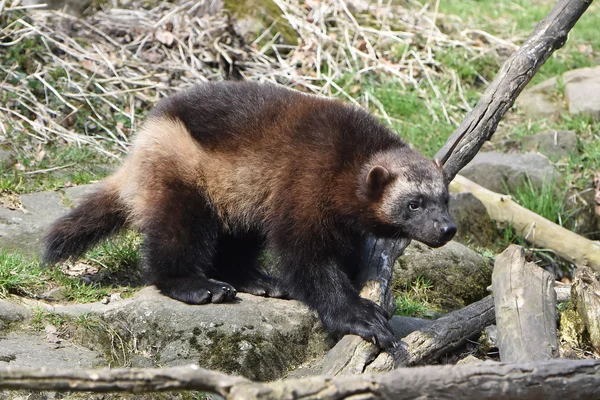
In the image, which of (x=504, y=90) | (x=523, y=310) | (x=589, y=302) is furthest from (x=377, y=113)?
(x=523, y=310)

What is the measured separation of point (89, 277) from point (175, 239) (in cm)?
83

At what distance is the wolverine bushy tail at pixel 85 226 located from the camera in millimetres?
5039

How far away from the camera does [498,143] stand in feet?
27.9

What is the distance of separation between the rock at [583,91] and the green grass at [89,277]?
17.0ft

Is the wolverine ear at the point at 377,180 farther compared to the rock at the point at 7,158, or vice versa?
the rock at the point at 7,158

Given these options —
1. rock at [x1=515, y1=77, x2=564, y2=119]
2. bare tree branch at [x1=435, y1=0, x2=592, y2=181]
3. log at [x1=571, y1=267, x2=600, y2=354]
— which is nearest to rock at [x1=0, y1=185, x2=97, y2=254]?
bare tree branch at [x1=435, y1=0, x2=592, y2=181]

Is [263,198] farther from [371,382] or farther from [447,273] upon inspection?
[371,382]

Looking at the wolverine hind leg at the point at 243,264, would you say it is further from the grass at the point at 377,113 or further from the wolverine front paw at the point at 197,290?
the grass at the point at 377,113

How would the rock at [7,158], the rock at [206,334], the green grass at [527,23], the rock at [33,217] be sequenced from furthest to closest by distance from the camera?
the green grass at [527,23]
the rock at [7,158]
the rock at [33,217]
the rock at [206,334]

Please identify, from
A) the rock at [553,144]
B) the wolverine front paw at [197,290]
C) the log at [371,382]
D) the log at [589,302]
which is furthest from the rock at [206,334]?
the rock at [553,144]

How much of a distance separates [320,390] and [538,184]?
18.1 feet

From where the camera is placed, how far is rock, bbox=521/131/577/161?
8091 mm

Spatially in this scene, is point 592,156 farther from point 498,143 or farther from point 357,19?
point 357,19

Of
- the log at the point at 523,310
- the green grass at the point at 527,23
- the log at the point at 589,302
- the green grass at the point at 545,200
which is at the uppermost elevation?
the log at the point at 523,310
